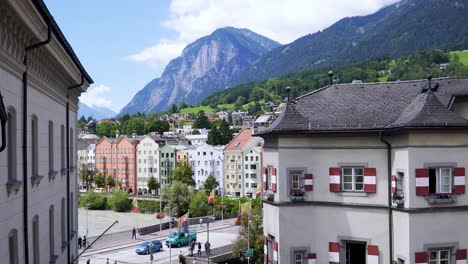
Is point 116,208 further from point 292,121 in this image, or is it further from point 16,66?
point 16,66

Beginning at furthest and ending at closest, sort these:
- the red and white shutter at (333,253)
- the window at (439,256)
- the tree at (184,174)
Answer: the tree at (184,174)
the red and white shutter at (333,253)
the window at (439,256)

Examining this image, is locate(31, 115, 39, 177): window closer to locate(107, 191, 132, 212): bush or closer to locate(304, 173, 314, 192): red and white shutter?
locate(304, 173, 314, 192): red and white shutter

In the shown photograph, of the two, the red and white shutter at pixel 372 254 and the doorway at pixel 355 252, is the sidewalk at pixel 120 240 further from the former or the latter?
the red and white shutter at pixel 372 254

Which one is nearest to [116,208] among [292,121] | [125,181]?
[125,181]

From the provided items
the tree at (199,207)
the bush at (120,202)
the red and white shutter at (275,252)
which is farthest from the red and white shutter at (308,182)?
the bush at (120,202)

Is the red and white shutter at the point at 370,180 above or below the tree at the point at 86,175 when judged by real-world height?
above

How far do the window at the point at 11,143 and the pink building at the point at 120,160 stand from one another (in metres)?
130

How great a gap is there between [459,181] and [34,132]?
15.5m

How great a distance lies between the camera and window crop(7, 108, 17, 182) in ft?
36.3

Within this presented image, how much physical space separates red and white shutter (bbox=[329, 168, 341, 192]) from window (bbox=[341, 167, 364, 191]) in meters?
0.20

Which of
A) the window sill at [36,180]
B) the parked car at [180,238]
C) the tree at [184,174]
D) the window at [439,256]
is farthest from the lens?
the tree at [184,174]

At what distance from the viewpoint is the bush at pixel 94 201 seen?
11181 centimetres

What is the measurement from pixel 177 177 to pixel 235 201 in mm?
26103

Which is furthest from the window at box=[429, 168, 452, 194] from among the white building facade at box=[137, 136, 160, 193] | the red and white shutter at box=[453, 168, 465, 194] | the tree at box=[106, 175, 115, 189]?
the tree at box=[106, 175, 115, 189]
